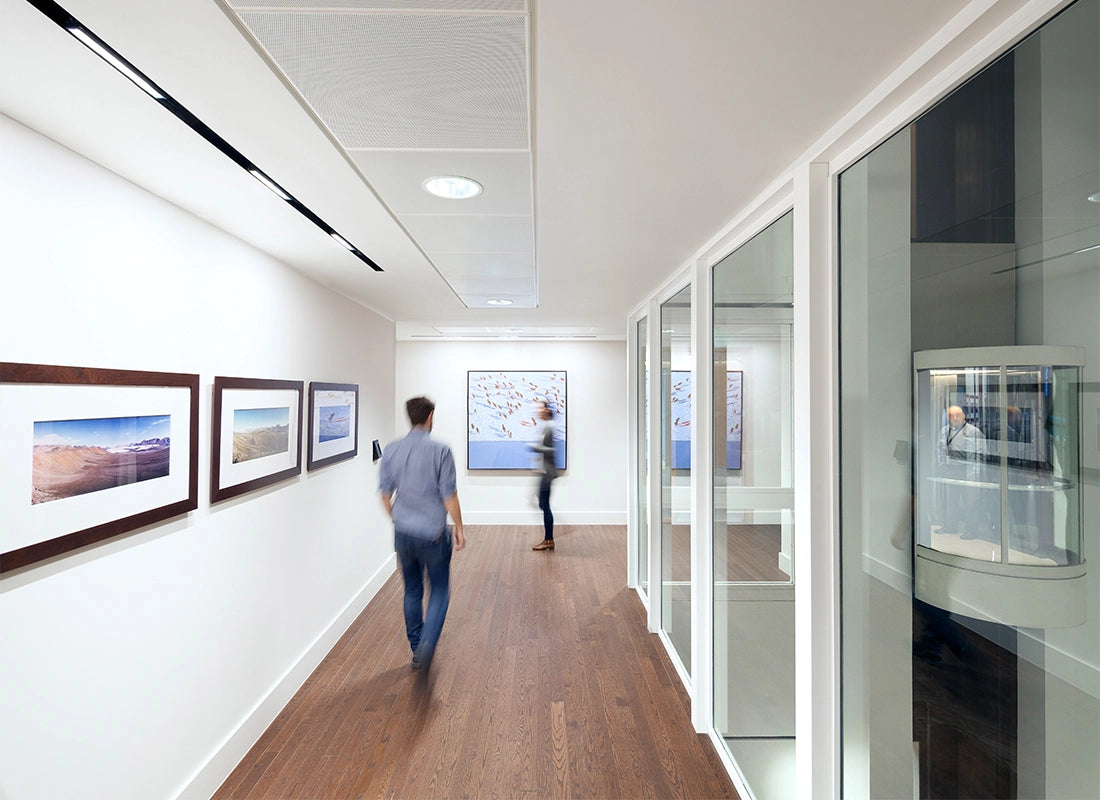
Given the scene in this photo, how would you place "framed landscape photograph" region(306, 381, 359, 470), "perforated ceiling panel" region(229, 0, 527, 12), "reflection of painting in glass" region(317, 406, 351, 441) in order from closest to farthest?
1. "perforated ceiling panel" region(229, 0, 527, 12)
2. "framed landscape photograph" region(306, 381, 359, 470)
3. "reflection of painting in glass" region(317, 406, 351, 441)

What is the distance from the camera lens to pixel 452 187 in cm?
175

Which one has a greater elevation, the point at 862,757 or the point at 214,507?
the point at 214,507

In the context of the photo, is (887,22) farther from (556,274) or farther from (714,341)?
(556,274)

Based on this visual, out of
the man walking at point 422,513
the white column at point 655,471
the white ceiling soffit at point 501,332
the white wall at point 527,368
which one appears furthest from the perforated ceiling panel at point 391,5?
the white wall at point 527,368

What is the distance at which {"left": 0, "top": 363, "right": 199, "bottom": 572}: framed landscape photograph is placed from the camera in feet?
4.41

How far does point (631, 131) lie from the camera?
1.36m

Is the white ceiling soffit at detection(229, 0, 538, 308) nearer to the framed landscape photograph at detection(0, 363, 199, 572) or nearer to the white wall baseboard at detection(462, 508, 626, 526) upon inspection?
the framed landscape photograph at detection(0, 363, 199, 572)

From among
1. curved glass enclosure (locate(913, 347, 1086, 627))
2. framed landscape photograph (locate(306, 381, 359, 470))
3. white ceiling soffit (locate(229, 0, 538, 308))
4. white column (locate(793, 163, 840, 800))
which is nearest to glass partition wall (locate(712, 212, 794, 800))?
white column (locate(793, 163, 840, 800))

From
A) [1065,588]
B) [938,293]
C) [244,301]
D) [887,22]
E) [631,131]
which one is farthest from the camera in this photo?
[244,301]

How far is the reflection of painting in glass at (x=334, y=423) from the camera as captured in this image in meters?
3.39

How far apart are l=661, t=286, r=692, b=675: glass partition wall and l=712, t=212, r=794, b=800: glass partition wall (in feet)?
1.45

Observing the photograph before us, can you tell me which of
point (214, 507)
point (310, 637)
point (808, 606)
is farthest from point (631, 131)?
point (310, 637)

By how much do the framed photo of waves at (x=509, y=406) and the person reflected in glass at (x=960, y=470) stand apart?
5825 millimetres

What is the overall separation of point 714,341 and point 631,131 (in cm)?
132
